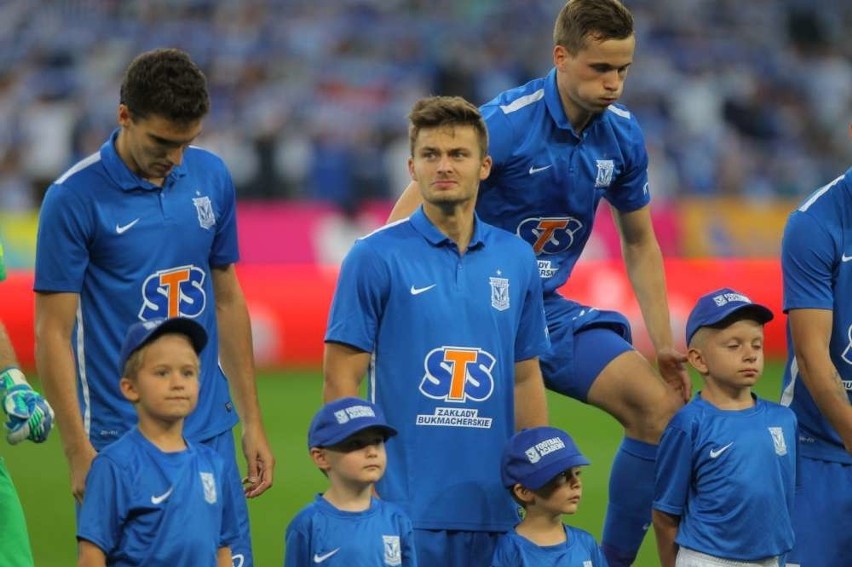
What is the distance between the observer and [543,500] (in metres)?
5.71

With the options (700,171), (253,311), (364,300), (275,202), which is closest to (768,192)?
(700,171)

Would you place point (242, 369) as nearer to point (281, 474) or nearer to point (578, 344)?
point (578, 344)

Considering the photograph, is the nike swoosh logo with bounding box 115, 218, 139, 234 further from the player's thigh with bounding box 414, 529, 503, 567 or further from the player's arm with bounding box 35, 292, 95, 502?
the player's thigh with bounding box 414, 529, 503, 567

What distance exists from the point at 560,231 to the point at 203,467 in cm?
211

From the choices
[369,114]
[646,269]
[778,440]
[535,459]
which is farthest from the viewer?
[369,114]

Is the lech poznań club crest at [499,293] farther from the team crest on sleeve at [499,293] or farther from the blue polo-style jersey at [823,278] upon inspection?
the blue polo-style jersey at [823,278]

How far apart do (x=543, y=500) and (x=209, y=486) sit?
1.27 metres

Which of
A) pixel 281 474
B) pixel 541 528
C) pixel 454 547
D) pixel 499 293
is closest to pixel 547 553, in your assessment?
pixel 541 528

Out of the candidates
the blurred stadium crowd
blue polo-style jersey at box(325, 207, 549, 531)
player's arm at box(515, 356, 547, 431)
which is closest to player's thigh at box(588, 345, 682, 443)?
player's arm at box(515, 356, 547, 431)

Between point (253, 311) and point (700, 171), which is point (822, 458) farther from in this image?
point (700, 171)

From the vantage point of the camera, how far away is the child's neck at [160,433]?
5.17m

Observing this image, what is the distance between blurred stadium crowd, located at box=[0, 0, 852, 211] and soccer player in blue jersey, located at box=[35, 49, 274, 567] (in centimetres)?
1149

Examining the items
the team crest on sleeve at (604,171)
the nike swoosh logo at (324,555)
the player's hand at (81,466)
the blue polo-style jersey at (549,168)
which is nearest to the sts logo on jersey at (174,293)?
the player's hand at (81,466)

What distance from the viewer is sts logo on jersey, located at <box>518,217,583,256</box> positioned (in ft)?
21.5
